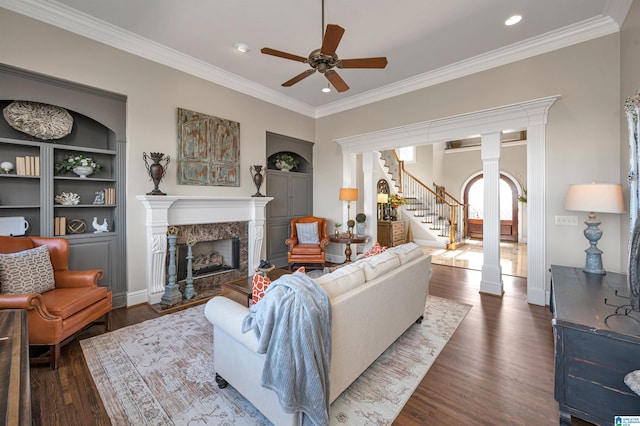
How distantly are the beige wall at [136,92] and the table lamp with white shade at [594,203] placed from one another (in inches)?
180

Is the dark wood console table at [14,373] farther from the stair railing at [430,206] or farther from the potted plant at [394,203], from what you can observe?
the stair railing at [430,206]

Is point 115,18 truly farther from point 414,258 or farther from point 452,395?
point 452,395

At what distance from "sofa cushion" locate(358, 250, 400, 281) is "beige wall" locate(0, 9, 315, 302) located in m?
3.15

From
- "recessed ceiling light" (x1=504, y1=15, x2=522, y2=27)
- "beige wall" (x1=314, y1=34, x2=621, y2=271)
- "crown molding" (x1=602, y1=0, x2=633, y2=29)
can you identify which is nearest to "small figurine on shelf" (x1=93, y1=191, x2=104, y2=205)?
"beige wall" (x1=314, y1=34, x2=621, y2=271)

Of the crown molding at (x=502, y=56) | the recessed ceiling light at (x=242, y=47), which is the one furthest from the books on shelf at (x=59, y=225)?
the crown molding at (x=502, y=56)

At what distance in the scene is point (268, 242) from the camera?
17.9 feet

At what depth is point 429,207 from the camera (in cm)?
912

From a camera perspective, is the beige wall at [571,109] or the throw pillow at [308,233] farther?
the throw pillow at [308,233]

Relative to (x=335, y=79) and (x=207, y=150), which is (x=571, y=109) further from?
(x=207, y=150)

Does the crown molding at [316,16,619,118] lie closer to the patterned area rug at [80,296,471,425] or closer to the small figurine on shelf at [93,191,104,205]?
the patterned area rug at [80,296,471,425]

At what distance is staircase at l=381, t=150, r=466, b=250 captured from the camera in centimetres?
826

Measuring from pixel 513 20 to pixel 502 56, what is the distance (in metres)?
0.76

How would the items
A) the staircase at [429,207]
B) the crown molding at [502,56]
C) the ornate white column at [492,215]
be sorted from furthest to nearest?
the staircase at [429,207] → the ornate white column at [492,215] → the crown molding at [502,56]

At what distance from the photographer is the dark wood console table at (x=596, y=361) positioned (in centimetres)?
149
